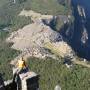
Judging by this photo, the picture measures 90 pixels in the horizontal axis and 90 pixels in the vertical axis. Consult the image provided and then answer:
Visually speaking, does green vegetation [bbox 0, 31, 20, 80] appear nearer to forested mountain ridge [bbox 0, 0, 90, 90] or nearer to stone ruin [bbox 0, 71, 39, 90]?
forested mountain ridge [bbox 0, 0, 90, 90]

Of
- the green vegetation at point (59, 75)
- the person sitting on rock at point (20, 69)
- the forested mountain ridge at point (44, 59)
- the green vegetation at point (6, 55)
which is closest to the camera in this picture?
the person sitting on rock at point (20, 69)

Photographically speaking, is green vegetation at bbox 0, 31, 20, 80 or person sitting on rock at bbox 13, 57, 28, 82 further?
green vegetation at bbox 0, 31, 20, 80

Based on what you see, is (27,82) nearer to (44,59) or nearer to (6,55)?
(44,59)

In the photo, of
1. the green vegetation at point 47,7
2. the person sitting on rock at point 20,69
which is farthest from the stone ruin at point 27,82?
the green vegetation at point 47,7

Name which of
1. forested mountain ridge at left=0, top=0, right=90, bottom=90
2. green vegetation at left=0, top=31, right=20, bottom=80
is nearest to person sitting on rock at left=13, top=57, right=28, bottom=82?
forested mountain ridge at left=0, top=0, right=90, bottom=90

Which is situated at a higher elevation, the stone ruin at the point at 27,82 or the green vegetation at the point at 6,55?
the stone ruin at the point at 27,82

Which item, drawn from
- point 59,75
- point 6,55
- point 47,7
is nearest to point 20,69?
point 59,75

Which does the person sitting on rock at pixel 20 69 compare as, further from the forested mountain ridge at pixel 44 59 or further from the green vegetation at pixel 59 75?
the green vegetation at pixel 59 75

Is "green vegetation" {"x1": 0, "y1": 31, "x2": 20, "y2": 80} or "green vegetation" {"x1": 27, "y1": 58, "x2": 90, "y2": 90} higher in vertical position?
"green vegetation" {"x1": 27, "y1": 58, "x2": 90, "y2": 90}
